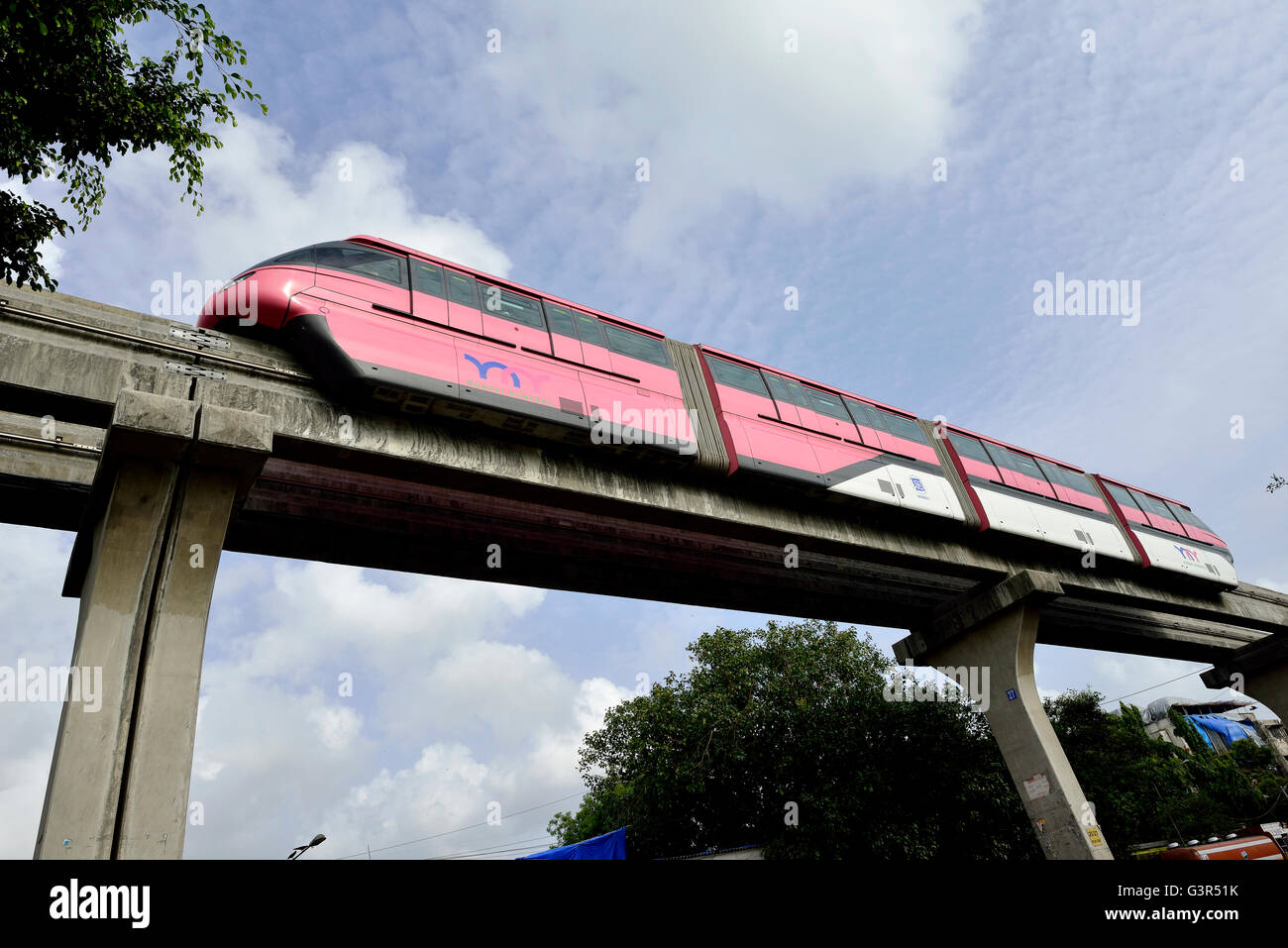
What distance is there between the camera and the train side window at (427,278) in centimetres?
1030

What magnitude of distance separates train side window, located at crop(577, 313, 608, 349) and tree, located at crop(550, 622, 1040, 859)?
52.4 feet

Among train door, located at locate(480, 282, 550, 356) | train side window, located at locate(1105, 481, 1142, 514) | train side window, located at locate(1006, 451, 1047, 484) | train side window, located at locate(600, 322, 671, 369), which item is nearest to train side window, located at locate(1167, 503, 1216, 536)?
train side window, located at locate(1105, 481, 1142, 514)

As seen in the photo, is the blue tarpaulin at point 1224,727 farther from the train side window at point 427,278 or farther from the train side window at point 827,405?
the train side window at point 427,278

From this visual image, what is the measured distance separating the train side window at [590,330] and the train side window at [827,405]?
4.94 m

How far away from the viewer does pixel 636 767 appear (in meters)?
26.5

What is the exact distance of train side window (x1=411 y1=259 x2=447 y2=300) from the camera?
33.8 feet

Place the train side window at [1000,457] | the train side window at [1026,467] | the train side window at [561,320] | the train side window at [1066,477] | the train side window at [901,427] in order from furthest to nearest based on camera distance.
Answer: the train side window at [1066,477] → the train side window at [1026,467] → the train side window at [1000,457] → the train side window at [901,427] → the train side window at [561,320]

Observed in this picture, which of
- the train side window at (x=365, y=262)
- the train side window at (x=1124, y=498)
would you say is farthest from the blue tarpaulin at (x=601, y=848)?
the train side window at (x=1124, y=498)

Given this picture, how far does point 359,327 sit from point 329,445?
4.97 feet

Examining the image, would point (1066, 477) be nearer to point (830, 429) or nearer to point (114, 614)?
point (830, 429)

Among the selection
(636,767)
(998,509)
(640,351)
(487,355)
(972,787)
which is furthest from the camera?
(636,767)

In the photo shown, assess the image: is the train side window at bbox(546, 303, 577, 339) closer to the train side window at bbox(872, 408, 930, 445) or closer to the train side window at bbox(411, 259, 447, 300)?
the train side window at bbox(411, 259, 447, 300)
